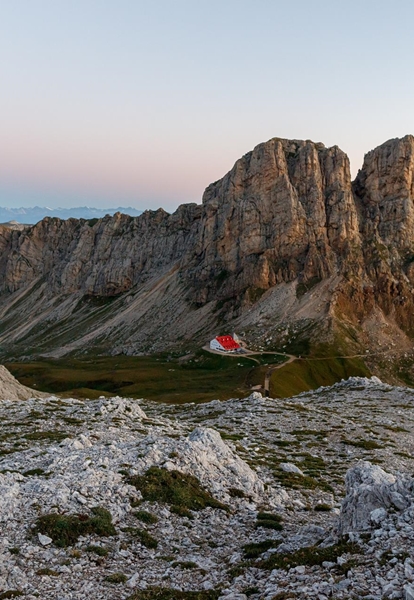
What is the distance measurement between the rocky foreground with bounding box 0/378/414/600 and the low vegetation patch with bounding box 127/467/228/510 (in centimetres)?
7

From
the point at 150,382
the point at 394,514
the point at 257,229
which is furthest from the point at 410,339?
the point at 394,514

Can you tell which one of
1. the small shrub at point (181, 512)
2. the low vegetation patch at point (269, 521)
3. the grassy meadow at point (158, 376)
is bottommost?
the grassy meadow at point (158, 376)

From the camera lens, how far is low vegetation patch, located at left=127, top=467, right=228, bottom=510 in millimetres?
22062

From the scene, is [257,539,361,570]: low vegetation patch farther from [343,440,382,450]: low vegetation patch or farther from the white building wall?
the white building wall

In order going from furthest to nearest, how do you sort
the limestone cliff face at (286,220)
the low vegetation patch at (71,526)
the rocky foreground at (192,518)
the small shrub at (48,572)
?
the limestone cliff face at (286,220) < the low vegetation patch at (71,526) < the small shrub at (48,572) < the rocky foreground at (192,518)

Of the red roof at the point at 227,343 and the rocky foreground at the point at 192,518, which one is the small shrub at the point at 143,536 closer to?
A: the rocky foreground at the point at 192,518

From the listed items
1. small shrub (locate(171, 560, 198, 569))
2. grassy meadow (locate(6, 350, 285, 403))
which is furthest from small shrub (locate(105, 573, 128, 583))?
grassy meadow (locate(6, 350, 285, 403))

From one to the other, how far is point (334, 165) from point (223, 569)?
7659 inches

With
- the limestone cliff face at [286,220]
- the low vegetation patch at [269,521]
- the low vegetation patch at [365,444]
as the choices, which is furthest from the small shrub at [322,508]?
the limestone cliff face at [286,220]

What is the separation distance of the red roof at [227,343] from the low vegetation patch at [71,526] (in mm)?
133548

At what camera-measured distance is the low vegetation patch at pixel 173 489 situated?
2206 cm

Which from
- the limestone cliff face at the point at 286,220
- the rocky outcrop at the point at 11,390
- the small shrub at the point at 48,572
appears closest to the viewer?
the small shrub at the point at 48,572

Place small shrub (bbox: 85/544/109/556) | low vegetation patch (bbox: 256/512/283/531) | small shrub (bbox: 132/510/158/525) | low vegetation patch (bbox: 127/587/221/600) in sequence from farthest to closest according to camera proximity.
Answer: low vegetation patch (bbox: 256/512/283/531) → small shrub (bbox: 132/510/158/525) → small shrub (bbox: 85/544/109/556) → low vegetation patch (bbox: 127/587/221/600)

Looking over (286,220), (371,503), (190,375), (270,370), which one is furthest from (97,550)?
(286,220)
